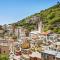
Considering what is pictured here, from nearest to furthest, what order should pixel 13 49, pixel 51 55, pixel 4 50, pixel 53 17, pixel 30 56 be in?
pixel 51 55, pixel 30 56, pixel 13 49, pixel 4 50, pixel 53 17

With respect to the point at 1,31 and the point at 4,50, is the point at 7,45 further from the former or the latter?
the point at 1,31

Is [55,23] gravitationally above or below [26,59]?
above

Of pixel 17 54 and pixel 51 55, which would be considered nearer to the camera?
pixel 51 55

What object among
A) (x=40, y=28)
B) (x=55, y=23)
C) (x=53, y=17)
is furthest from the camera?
(x=53, y=17)

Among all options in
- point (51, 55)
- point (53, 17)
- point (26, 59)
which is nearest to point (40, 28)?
point (53, 17)

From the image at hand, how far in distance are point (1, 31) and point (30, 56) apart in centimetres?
3298

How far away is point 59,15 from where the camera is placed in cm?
6538

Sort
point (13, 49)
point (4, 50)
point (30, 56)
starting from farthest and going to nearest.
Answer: point (4, 50), point (13, 49), point (30, 56)

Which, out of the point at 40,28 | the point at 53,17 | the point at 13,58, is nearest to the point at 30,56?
the point at 13,58

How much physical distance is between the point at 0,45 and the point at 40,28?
1161 centimetres

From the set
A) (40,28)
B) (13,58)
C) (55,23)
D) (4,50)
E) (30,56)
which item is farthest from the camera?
(55,23)

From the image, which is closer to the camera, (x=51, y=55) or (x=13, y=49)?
(x=51, y=55)

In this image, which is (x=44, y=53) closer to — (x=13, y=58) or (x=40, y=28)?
(x=13, y=58)

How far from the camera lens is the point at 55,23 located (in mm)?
58250
